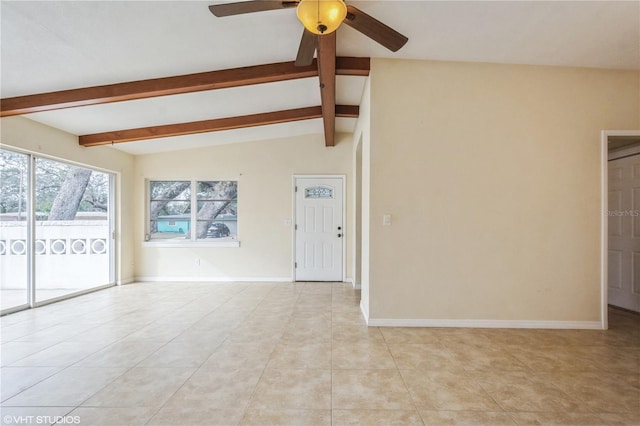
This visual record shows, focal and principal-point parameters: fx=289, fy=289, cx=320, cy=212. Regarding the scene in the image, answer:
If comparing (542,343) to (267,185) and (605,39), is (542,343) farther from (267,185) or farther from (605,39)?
(267,185)

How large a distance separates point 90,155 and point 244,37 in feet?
12.0

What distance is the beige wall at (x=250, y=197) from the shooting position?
18.0 feet

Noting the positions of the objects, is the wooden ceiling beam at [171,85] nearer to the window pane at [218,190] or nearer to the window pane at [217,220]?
the window pane at [218,190]

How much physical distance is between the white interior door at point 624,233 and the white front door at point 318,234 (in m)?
3.89

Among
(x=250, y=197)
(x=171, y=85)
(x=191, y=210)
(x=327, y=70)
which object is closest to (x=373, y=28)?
(x=327, y=70)

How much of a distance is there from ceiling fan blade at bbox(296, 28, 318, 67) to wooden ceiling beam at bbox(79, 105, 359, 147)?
2156 millimetres

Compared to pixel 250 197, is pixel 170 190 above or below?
above

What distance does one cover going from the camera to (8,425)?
162cm

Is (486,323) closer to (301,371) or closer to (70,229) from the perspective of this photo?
(301,371)

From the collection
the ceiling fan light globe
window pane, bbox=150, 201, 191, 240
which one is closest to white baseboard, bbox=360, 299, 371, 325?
the ceiling fan light globe

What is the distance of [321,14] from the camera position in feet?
5.36

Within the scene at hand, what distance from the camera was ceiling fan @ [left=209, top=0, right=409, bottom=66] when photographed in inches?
63.9
